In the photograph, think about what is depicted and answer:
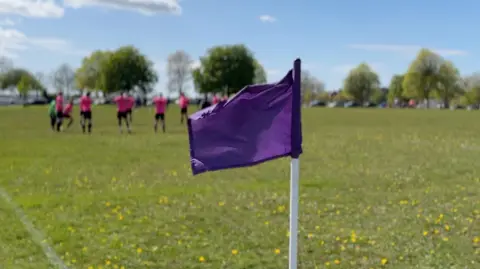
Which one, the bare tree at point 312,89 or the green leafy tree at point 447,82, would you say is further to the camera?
the bare tree at point 312,89

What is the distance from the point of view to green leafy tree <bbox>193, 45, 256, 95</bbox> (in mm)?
113062

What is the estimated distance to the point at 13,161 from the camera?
1571 centimetres

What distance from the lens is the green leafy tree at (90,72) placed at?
12400 centimetres

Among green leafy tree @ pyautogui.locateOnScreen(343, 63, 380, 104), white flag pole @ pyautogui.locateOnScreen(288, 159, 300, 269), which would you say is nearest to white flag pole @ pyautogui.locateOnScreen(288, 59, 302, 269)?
white flag pole @ pyautogui.locateOnScreen(288, 159, 300, 269)

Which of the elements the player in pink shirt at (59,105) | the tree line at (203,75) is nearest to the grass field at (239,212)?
the player in pink shirt at (59,105)

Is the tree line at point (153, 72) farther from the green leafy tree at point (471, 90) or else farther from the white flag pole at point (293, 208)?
the white flag pole at point (293, 208)

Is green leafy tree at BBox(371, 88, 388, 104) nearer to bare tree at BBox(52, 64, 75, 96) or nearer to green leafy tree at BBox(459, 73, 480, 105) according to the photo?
green leafy tree at BBox(459, 73, 480, 105)

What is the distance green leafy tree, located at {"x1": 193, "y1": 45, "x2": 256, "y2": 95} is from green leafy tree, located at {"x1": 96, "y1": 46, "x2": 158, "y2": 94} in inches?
405

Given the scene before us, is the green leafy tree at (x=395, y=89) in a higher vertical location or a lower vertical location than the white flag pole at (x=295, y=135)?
higher

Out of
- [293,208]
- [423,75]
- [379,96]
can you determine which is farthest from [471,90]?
[293,208]

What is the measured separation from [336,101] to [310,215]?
471ft

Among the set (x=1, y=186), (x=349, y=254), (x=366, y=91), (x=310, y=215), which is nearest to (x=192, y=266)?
(x=349, y=254)

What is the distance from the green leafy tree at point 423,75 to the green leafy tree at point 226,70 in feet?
101

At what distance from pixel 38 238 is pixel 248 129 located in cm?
420
